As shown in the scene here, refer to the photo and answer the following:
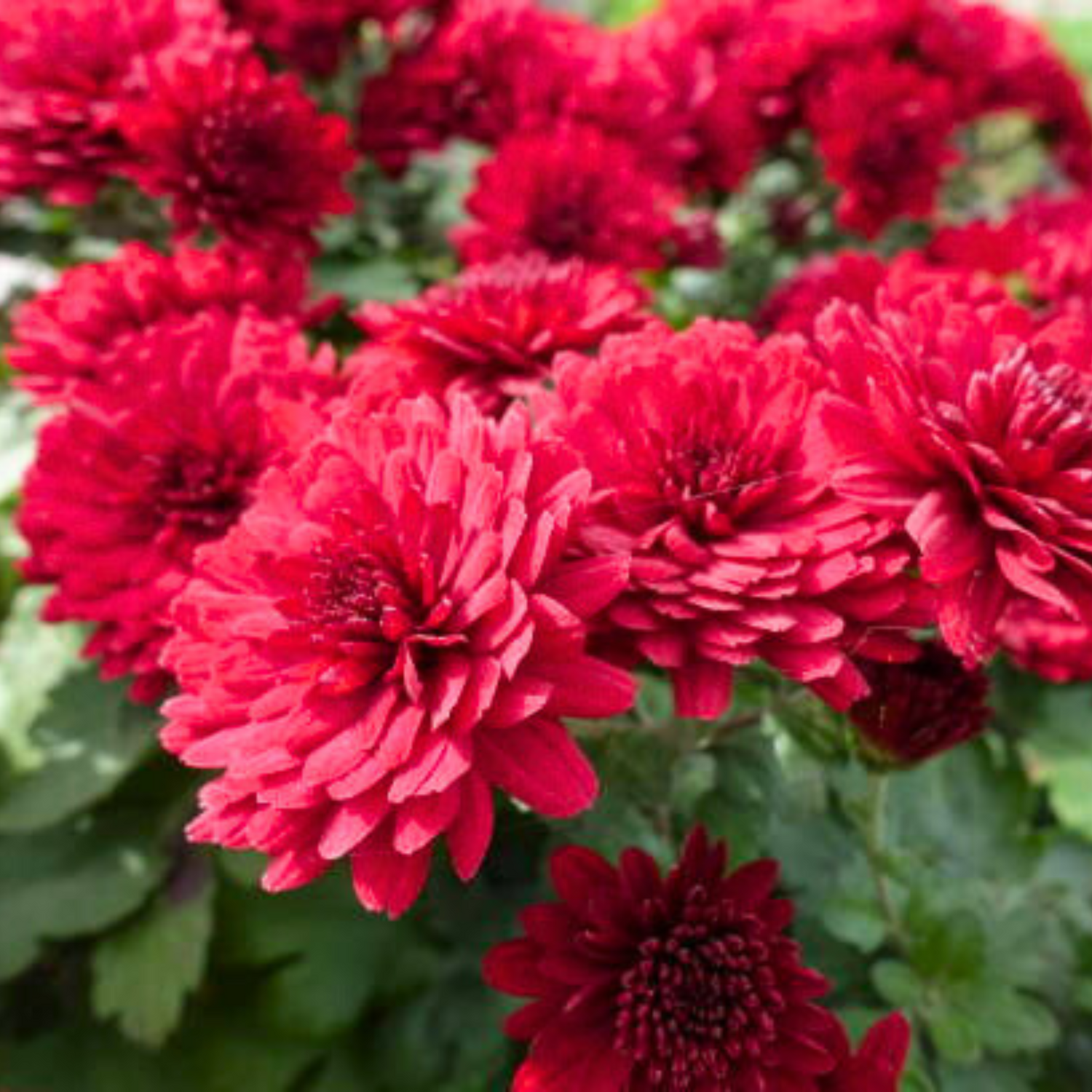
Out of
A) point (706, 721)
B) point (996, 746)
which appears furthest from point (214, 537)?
point (996, 746)

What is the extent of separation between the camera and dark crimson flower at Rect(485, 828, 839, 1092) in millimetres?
653

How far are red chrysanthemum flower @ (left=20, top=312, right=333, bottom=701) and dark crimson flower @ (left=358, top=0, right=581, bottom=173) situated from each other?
0.48 metres

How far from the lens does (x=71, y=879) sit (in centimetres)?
119

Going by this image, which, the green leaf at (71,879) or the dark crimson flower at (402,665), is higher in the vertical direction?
the dark crimson flower at (402,665)

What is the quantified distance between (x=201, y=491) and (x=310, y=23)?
61cm

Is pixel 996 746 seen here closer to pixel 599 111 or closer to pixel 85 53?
pixel 599 111

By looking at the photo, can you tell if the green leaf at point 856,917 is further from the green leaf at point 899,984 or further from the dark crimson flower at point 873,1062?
the dark crimson flower at point 873,1062

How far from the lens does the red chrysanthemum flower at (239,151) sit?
99 cm

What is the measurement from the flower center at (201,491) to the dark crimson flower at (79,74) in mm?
330

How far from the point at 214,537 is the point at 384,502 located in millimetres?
237

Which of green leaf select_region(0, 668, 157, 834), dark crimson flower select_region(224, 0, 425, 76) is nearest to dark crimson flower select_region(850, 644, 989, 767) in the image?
green leaf select_region(0, 668, 157, 834)

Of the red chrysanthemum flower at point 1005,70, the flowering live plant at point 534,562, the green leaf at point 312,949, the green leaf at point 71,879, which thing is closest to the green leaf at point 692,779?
the flowering live plant at point 534,562

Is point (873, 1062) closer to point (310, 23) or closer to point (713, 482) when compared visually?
point (713, 482)

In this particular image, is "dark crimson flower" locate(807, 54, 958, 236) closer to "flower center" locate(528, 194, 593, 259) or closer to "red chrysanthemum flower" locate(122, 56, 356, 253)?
"flower center" locate(528, 194, 593, 259)
